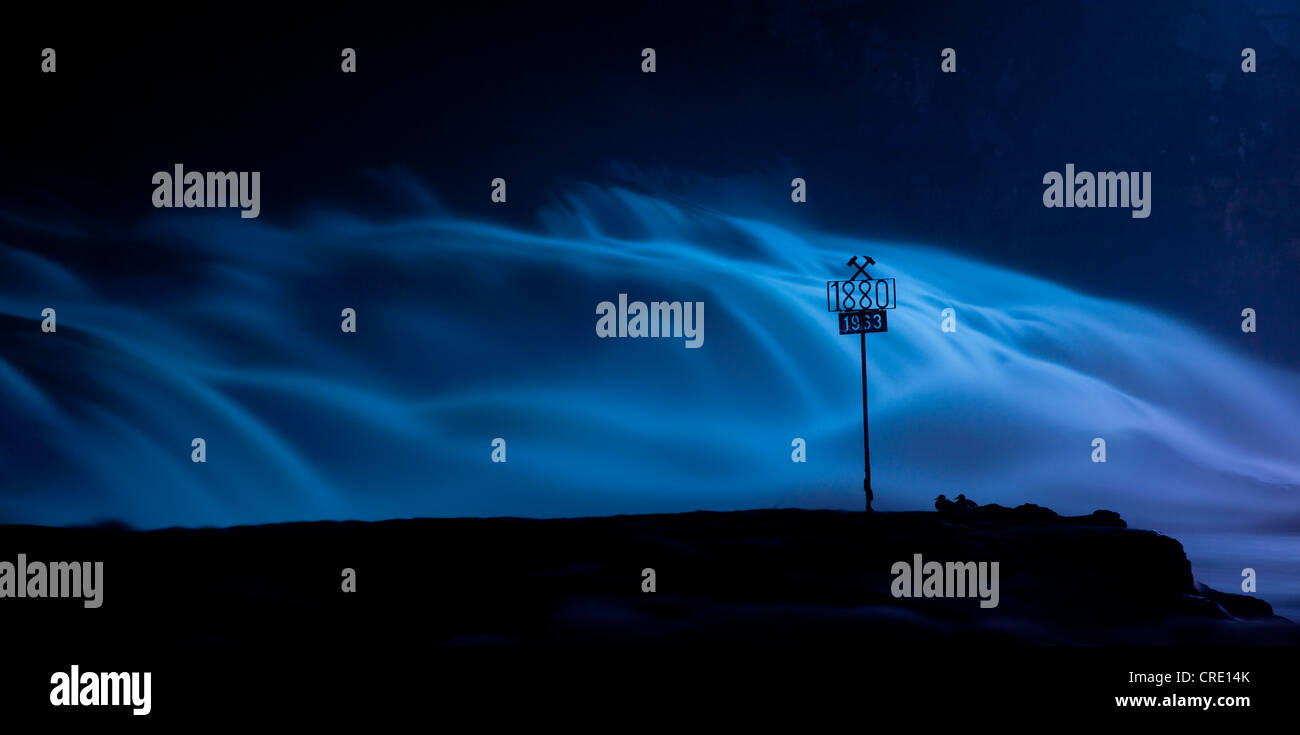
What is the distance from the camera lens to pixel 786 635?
29.3 feet

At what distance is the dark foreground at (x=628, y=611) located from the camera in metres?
8.20

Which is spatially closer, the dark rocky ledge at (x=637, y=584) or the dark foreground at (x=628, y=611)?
the dark foreground at (x=628, y=611)

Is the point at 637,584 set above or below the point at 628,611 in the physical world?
above

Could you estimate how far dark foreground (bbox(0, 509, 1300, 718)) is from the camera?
8.20m

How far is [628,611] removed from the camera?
927 cm

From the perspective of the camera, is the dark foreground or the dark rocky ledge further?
the dark rocky ledge

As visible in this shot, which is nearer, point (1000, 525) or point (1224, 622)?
point (1224, 622)

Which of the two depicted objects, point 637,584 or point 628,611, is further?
point 637,584
